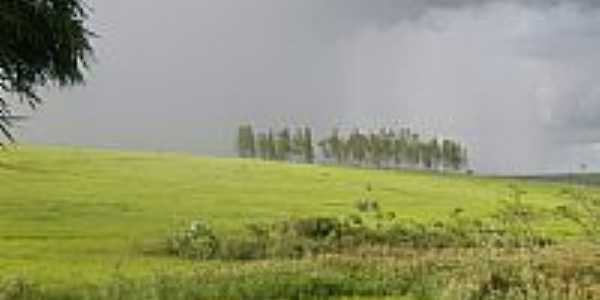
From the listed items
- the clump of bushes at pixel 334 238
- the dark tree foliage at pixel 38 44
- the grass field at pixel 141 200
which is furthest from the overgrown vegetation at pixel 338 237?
the dark tree foliage at pixel 38 44

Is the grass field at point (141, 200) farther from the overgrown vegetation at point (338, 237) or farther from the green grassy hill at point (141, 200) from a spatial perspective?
the overgrown vegetation at point (338, 237)

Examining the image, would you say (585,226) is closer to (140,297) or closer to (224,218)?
(140,297)

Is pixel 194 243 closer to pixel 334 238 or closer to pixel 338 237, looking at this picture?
pixel 334 238

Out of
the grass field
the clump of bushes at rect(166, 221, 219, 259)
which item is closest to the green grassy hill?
the grass field

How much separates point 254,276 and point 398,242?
3589 cm

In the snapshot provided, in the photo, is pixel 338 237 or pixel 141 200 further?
pixel 141 200

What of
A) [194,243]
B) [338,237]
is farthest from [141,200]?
[194,243]

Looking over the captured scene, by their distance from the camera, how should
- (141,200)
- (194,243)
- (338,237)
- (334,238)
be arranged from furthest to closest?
(141,200) < (338,237) < (334,238) < (194,243)

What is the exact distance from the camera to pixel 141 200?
3853 inches

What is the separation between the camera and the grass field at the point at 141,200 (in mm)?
57906

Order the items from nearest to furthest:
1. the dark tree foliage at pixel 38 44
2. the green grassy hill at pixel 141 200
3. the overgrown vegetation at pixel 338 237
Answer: the dark tree foliage at pixel 38 44
the green grassy hill at pixel 141 200
the overgrown vegetation at pixel 338 237

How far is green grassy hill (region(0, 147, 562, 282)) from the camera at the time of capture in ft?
195

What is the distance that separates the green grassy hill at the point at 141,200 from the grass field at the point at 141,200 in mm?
80

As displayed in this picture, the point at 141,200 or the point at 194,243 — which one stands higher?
the point at 141,200
